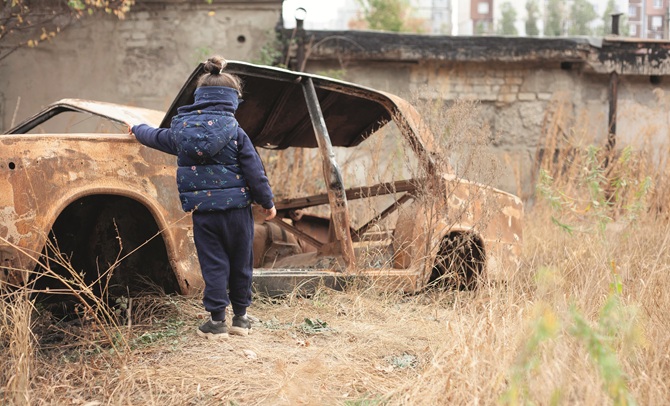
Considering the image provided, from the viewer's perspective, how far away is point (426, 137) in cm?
520

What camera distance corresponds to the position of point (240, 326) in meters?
4.13

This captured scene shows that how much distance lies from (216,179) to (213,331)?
80 centimetres

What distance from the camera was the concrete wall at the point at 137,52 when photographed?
10.3 meters

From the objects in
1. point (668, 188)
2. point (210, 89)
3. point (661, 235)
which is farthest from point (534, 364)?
point (668, 188)

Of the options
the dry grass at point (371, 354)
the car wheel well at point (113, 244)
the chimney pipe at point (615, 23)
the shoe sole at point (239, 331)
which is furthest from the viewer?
the chimney pipe at point (615, 23)

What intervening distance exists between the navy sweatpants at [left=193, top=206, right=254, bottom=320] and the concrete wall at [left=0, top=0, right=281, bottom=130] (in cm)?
664

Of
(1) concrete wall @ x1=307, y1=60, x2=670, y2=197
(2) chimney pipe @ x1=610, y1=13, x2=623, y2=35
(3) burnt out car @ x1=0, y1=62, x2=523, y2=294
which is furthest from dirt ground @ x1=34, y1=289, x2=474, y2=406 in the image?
(2) chimney pipe @ x1=610, y1=13, x2=623, y2=35

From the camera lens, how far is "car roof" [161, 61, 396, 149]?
15.8 ft

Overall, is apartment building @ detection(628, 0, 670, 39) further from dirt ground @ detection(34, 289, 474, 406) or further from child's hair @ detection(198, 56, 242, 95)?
child's hair @ detection(198, 56, 242, 95)

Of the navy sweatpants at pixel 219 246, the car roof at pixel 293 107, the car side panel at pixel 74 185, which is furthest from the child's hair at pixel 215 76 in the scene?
the navy sweatpants at pixel 219 246

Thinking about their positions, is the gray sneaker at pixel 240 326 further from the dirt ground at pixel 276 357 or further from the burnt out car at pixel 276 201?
the burnt out car at pixel 276 201

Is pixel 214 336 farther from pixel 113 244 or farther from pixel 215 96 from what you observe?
pixel 215 96

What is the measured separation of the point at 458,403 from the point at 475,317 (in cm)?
89

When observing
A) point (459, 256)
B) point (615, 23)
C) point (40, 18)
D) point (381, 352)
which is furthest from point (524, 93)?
point (381, 352)
